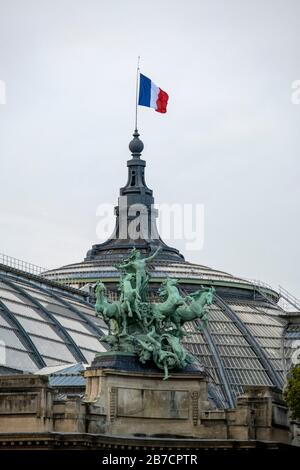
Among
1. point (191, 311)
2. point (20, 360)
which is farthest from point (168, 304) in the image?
point (20, 360)

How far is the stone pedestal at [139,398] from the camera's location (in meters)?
132

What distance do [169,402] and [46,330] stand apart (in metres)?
37.2

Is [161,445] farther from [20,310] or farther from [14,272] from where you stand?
[14,272]

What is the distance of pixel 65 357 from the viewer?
168 m

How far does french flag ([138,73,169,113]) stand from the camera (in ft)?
550

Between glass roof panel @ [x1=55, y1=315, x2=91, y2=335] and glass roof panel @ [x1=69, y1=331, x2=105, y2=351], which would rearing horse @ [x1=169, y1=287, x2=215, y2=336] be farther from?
glass roof panel @ [x1=55, y1=315, x2=91, y2=335]

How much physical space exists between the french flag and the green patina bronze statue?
3301 centimetres

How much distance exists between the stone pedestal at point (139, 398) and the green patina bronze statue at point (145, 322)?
774 mm

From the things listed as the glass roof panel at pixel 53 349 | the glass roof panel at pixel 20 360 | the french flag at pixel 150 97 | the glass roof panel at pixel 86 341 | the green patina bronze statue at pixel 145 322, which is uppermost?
the french flag at pixel 150 97

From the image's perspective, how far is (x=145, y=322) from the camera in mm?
134500

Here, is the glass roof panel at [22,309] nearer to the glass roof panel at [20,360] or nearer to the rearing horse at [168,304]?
the glass roof panel at [20,360]

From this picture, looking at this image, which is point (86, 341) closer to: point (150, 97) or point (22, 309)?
point (22, 309)

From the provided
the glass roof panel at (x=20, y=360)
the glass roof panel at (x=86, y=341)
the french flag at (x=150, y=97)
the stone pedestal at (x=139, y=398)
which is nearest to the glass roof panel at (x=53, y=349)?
the glass roof panel at (x=20, y=360)
